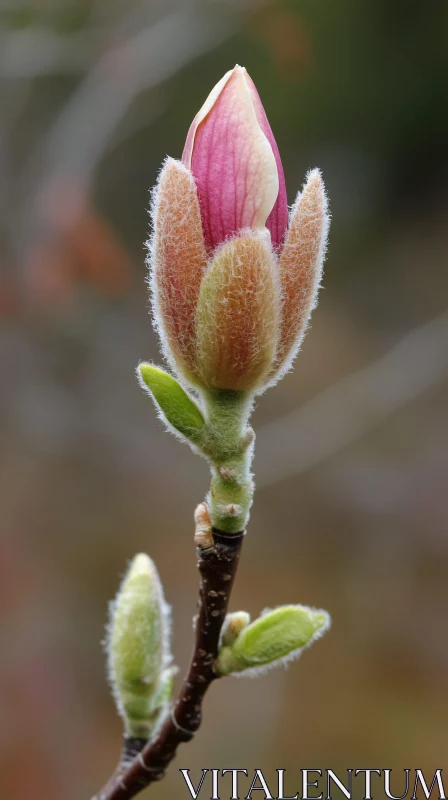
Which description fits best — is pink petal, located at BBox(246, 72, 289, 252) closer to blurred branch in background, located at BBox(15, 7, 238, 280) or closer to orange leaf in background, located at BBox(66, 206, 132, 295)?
orange leaf in background, located at BBox(66, 206, 132, 295)

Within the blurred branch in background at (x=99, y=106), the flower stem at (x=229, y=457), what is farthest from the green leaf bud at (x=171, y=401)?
the blurred branch in background at (x=99, y=106)

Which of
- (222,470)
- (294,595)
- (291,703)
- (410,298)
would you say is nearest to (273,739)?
(291,703)

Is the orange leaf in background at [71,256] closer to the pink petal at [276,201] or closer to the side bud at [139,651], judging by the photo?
the side bud at [139,651]

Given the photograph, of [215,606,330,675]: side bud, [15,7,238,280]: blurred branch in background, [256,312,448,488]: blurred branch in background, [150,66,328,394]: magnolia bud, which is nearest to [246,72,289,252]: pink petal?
[150,66,328,394]: magnolia bud

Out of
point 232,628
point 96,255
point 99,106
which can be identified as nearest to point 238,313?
point 232,628

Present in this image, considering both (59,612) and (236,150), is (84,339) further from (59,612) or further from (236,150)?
(236,150)

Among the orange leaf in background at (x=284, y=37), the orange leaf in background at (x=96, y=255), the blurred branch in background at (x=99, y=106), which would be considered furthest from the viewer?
the orange leaf in background at (x=284, y=37)

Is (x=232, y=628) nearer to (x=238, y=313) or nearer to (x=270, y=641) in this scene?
(x=270, y=641)
